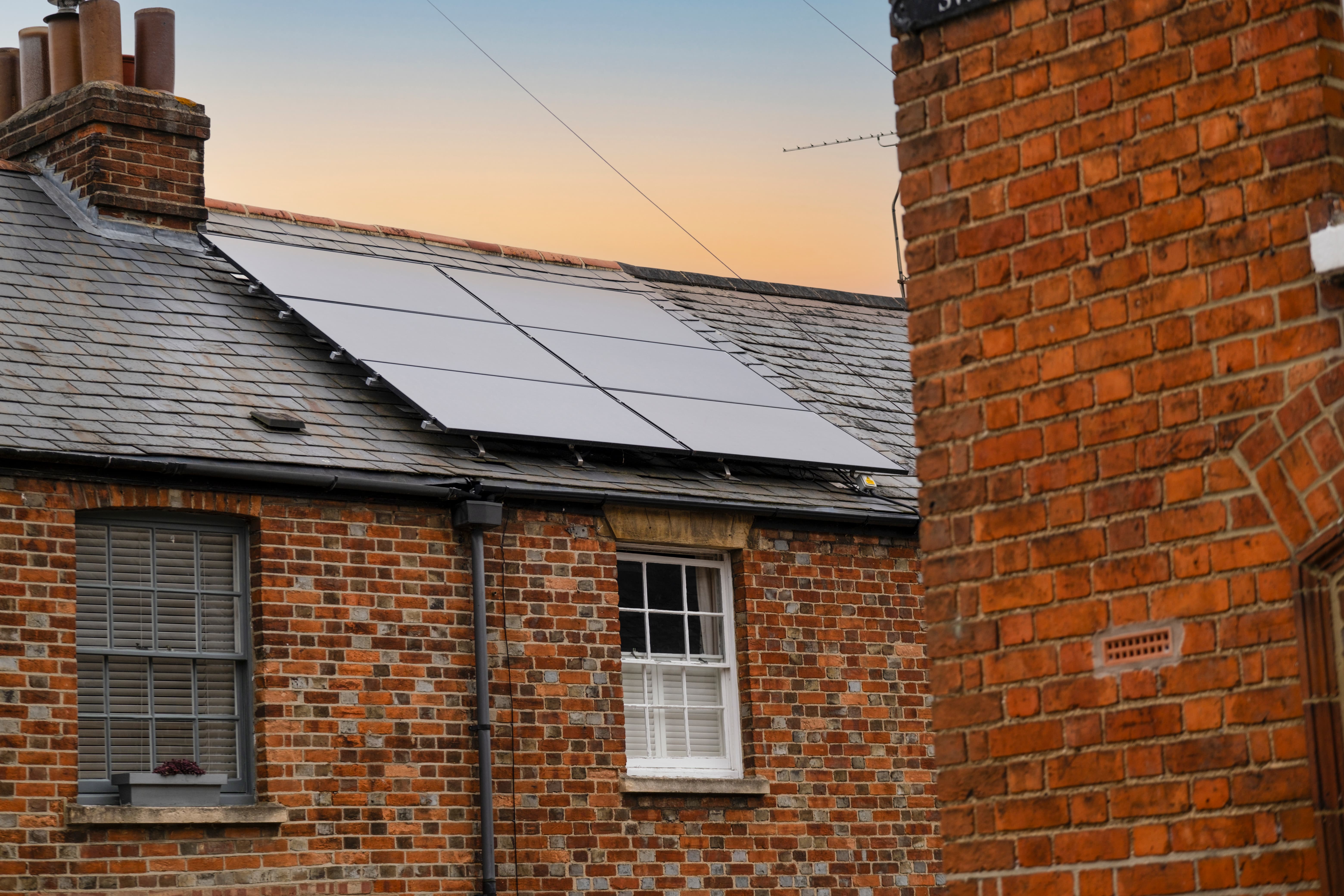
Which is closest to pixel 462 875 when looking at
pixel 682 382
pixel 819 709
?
pixel 819 709

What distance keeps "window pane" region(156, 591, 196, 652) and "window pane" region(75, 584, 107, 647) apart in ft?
1.16

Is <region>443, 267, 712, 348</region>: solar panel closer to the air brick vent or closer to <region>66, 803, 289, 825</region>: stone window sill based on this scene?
<region>66, 803, 289, 825</region>: stone window sill

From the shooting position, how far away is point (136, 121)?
52.3 feet

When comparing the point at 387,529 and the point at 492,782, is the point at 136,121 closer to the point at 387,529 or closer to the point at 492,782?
the point at 387,529

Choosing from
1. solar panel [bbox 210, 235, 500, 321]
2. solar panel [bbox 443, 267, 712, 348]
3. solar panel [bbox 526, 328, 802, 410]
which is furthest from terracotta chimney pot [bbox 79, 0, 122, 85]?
solar panel [bbox 526, 328, 802, 410]

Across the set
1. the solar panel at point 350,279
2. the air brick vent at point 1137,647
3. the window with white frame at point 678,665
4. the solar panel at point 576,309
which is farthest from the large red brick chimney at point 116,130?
the air brick vent at point 1137,647

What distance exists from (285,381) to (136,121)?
3.50m

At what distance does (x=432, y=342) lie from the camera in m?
15.0

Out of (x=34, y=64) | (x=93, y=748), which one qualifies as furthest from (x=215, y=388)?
(x=34, y=64)

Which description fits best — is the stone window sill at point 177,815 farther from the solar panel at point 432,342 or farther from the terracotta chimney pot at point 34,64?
the terracotta chimney pot at point 34,64

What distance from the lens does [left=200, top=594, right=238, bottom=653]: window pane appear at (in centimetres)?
1224

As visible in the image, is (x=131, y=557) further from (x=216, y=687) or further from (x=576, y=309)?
(x=576, y=309)

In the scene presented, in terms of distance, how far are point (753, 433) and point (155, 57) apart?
20.6 feet

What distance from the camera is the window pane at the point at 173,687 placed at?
12016 millimetres
